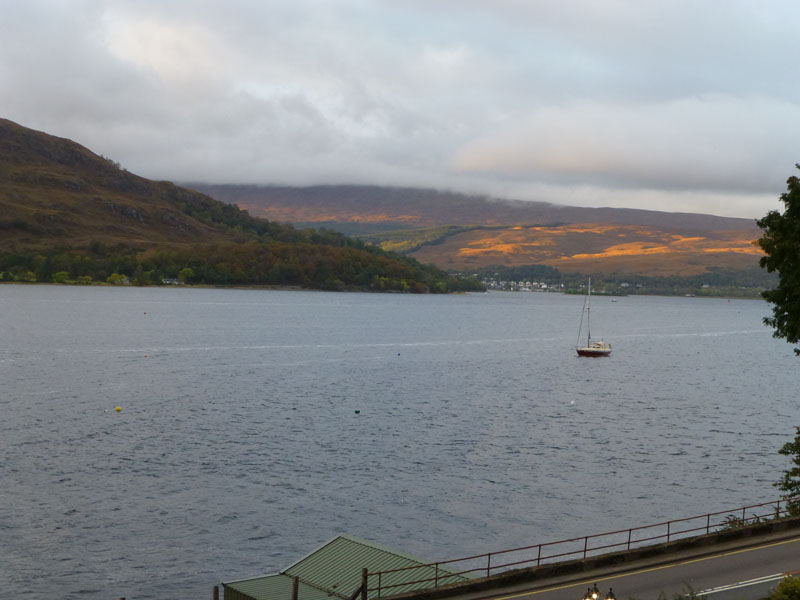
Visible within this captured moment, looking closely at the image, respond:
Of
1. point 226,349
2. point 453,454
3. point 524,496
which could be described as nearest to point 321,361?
point 226,349

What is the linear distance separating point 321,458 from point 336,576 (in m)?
35.4

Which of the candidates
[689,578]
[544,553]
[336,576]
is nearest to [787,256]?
[544,553]

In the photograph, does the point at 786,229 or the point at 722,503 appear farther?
the point at 722,503

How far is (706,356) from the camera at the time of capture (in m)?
179

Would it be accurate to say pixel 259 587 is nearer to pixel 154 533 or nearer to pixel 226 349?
pixel 154 533

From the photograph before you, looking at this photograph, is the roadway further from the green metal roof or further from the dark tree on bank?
the dark tree on bank

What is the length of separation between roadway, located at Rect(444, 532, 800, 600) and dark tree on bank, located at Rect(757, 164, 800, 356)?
17410mm

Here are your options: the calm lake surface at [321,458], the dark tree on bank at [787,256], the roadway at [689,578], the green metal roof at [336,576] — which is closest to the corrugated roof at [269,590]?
the green metal roof at [336,576]

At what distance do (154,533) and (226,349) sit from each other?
10460 centimetres

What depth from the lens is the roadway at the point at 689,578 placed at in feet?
90.4

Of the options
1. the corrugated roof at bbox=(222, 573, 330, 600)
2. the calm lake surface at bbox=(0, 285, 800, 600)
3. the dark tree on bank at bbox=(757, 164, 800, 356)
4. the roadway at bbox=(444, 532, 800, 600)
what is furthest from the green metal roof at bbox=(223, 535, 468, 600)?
the dark tree on bank at bbox=(757, 164, 800, 356)

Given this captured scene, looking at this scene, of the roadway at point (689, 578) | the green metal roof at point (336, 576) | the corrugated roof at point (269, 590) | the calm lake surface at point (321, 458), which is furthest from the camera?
the calm lake surface at point (321, 458)

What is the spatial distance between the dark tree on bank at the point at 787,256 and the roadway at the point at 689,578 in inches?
→ 685

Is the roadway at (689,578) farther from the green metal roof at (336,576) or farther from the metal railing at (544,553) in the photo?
the green metal roof at (336,576)
